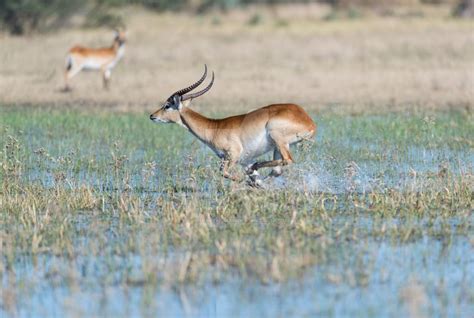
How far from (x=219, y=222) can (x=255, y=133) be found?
1700 millimetres

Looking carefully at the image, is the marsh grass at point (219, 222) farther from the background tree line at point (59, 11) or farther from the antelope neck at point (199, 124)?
the background tree line at point (59, 11)

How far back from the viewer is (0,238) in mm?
7664

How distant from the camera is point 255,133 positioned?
32.6 feet

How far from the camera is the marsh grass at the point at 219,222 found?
21.7ft

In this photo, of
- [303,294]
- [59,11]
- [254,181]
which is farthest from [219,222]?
[59,11]

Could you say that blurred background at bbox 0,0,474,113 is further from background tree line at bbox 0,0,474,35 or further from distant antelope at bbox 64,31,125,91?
distant antelope at bbox 64,31,125,91

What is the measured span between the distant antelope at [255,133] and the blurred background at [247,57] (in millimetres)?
6026

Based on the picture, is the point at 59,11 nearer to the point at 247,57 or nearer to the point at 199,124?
the point at 247,57

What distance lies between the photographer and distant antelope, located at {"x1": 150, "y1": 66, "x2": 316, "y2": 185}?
9836 mm

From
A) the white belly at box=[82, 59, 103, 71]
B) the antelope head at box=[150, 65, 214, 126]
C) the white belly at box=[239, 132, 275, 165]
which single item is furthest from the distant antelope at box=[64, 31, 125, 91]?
the white belly at box=[239, 132, 275, 165]

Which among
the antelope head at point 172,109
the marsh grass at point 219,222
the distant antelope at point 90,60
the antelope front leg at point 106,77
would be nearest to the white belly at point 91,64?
the distant antelope at point 90,60

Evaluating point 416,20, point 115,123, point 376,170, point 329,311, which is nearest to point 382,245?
point 329,311

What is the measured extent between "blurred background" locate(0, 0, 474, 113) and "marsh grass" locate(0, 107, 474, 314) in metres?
4.69

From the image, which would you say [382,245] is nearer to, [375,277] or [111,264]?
[375,277]
